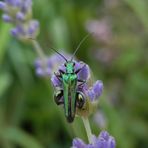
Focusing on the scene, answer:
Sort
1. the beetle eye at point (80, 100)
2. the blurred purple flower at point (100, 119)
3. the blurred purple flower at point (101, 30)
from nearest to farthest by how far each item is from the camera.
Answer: the beetle eye at point (80, 100), the blurred purple flower at point (100, 119), the blurred purple flower at point (101, 30)

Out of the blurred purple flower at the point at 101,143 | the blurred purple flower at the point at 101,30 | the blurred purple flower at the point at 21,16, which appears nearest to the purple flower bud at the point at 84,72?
the blurred purple flower at the point at 101,143

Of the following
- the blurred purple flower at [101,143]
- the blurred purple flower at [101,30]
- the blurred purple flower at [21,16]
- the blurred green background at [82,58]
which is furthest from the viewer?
the blurred purple flower at [101,30]

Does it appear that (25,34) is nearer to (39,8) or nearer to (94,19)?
(39,8)

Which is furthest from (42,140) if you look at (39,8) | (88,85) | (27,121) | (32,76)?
(88,85)

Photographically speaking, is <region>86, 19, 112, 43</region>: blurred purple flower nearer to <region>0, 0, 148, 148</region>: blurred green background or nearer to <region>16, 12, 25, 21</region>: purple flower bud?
<region>0, 0, 148, 148</region>: blurred green background

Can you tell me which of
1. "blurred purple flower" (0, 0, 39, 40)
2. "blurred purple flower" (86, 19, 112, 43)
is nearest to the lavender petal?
"blurred purple flower" (0, 0, 39, 40)

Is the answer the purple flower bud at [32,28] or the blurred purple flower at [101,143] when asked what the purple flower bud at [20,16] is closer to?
the purple flower bud at [32,28]

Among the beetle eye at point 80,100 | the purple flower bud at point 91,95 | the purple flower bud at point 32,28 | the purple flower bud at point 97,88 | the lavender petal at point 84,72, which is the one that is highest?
the purple flower bud at point 32,28

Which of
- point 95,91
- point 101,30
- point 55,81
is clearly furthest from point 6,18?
point 101,30
